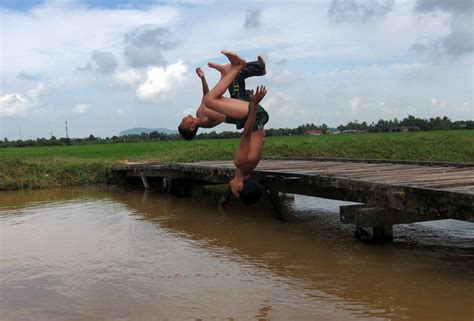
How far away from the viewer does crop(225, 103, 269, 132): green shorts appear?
5.78m

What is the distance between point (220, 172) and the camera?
36.4ft

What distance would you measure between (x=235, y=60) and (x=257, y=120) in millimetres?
764

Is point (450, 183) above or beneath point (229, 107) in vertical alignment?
beneath

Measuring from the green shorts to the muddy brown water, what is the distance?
173 cm

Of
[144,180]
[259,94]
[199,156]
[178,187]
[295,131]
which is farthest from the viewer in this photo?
[295,131]

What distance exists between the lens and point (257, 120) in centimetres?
592

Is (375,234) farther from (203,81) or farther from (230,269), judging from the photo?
(203,81)

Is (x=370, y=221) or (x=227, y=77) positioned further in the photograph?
(x=370, y=221)

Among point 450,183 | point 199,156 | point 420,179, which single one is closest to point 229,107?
point 450,183

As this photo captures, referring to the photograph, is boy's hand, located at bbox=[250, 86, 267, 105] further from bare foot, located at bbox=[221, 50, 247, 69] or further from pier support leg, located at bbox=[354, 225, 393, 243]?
pier support leg, located at bbox=[354, 225, 393, 243]

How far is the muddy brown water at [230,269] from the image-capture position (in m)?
4.93

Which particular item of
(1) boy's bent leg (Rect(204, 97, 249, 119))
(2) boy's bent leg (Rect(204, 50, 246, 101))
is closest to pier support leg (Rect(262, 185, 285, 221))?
(1) boy's bent leg (Rect(204, 97, 249, 119))

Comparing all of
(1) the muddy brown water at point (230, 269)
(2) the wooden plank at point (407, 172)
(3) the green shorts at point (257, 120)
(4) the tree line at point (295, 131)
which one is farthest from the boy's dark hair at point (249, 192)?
(4) the tree line at point (295, 131)

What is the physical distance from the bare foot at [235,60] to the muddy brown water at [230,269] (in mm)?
2373
